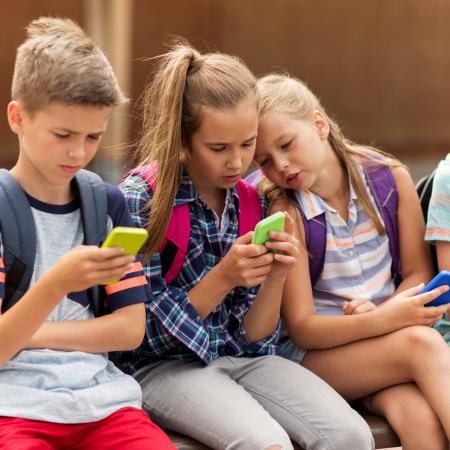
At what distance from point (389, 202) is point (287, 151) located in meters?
0.39

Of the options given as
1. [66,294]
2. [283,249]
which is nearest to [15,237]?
[66,294]

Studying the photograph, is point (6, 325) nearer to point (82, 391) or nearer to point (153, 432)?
point (82, 391)

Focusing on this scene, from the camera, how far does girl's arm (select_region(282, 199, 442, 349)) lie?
266 centimetres

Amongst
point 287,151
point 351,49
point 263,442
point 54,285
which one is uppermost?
point 287,151

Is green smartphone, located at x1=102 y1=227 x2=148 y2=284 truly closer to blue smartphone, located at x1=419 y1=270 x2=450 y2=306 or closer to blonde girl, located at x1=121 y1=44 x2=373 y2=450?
blonde girl, located at x1=121 y1=44 x2=373 y2=450

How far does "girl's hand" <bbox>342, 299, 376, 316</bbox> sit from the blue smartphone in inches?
6.6

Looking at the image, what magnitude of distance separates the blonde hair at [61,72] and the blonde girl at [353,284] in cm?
71

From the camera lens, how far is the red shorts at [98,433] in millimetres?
2127

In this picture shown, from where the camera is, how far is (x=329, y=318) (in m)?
2.75

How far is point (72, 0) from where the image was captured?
33.5 feet

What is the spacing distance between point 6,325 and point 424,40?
10813 millimetres

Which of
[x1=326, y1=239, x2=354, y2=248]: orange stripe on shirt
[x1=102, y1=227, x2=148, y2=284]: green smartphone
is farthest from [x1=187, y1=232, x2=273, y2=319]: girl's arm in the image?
[x1=102, y1=227, x2=148, y2=284]: green smartphone

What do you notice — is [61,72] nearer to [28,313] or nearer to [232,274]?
[28,313]

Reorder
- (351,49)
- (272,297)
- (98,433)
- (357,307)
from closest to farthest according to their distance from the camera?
(98,433), (272,297), (357,307), (351,49)
